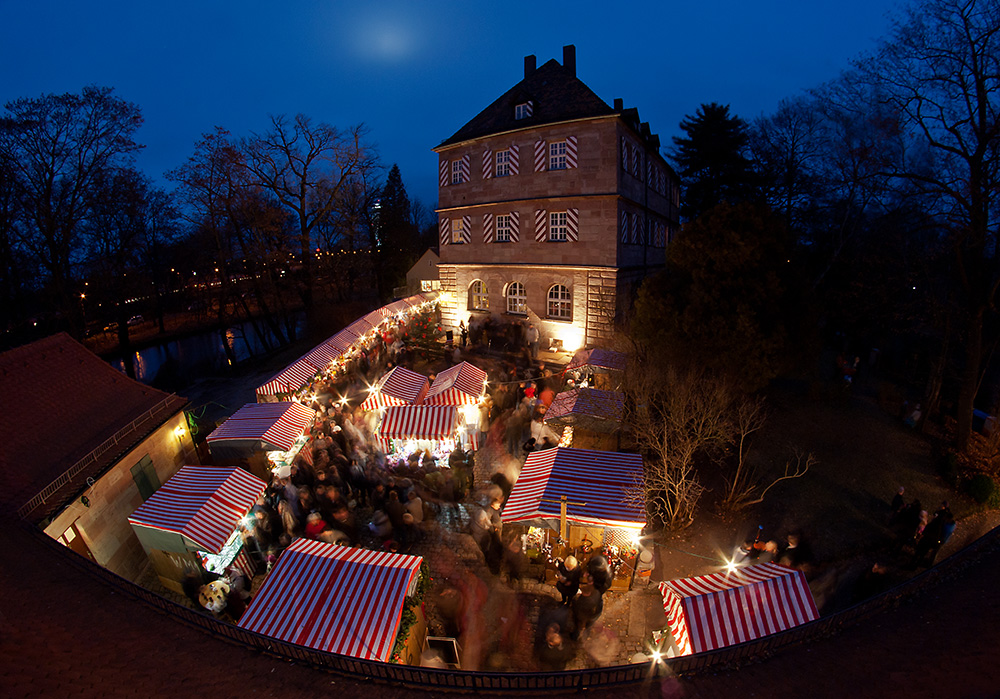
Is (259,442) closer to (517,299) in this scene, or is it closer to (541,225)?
(517,299)

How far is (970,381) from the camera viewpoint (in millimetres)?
12188

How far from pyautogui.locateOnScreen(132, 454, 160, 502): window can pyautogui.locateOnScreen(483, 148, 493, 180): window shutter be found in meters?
17.9

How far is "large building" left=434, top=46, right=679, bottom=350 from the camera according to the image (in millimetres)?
19484

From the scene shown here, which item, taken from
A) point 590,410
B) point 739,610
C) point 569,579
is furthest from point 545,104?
point 739,610

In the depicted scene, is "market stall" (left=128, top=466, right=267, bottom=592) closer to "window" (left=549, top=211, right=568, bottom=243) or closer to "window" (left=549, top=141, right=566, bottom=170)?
"window" (left=549, top=211, right=568, bottom=243)

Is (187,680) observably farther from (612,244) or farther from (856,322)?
(856,322)

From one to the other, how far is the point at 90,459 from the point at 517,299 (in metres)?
16.9

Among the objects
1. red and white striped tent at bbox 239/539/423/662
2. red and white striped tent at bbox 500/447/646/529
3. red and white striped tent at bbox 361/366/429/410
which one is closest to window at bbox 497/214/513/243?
red and white striped tent at bbox 361/366/429/410

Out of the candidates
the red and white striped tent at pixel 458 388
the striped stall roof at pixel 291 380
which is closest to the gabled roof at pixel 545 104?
the red and white striped tent at pixel 458 388

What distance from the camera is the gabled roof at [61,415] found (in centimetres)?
839

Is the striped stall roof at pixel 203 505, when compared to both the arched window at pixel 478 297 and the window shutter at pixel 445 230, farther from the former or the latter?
the window shutter at pixel 445 230

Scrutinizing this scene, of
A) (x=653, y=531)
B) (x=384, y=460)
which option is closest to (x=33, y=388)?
(x=384, y=460)

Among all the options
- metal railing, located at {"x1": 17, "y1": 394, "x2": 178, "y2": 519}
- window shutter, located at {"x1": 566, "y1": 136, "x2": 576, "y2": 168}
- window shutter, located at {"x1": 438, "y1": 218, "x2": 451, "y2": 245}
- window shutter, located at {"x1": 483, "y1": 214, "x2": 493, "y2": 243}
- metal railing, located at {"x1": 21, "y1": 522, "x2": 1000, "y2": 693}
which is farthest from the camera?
window shutter, located at {"x1": 438, "y1": 218, "x2": 451, "y2": 245}

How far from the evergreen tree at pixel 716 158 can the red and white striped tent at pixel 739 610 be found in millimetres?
24668
